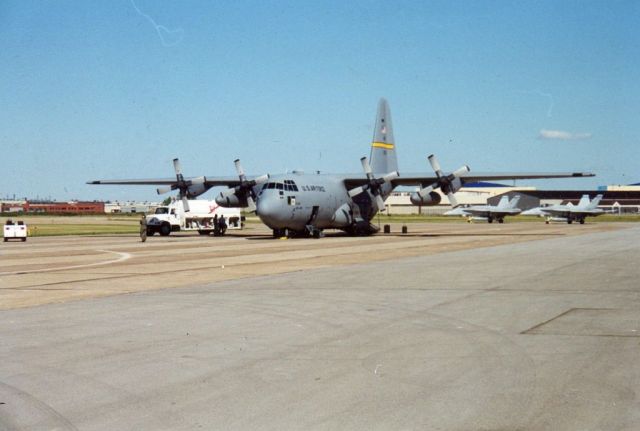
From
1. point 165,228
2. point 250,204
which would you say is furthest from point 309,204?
point 165,228

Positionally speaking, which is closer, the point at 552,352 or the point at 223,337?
the point at 552,352

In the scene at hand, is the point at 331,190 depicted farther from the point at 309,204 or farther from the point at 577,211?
the point at 577,211

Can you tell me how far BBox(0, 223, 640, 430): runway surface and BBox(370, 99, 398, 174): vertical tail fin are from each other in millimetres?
37721

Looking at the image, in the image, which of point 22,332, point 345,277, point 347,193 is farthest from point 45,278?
point 347,193

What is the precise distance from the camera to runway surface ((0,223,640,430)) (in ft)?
22.6

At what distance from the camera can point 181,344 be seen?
10.6m

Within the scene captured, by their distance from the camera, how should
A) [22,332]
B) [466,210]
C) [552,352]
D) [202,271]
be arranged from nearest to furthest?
1. [552,352]
2. [22,332]
3. [202,271]
4. [466,210]

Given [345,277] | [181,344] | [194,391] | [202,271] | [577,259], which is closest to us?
[194,391]

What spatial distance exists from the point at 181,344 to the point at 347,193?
43.0 meters

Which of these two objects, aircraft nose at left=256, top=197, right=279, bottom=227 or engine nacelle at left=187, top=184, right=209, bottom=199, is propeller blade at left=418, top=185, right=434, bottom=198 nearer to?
aircraft nose at left=256, top=197, right=279, bottom=227

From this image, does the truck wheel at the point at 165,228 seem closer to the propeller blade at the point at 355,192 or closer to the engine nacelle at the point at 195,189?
the engine nacelle at the point at 195,189

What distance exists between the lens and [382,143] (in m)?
59.3

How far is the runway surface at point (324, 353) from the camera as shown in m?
6.88

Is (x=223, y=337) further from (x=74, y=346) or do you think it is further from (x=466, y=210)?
(x=466, y=210)
